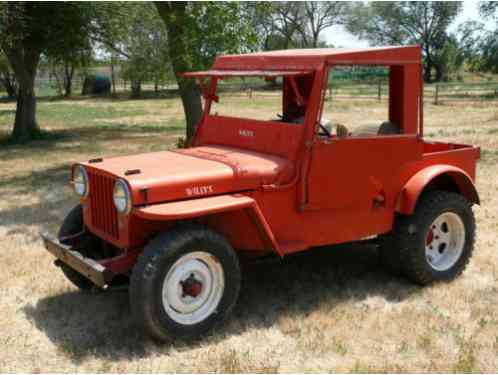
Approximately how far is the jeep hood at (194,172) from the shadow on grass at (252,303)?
89 centimetres

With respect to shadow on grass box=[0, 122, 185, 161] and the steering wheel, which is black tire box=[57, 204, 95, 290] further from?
shadow on grass box=[0, 122, 185, 161]

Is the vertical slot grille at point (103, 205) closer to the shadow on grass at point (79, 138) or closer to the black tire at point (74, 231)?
the black tire at point (74, 231)

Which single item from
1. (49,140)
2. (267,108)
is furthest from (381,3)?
(267,108)

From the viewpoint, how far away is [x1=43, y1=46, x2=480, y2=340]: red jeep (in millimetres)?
3887

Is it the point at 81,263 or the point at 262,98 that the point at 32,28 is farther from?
the point at 81,263

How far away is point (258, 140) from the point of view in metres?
4.73

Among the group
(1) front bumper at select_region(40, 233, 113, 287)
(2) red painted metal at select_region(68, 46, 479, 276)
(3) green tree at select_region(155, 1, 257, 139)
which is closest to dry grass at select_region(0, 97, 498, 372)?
(2) red painted metal at select_region(68, 46, 479, 276)

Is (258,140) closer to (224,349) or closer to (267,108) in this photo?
(267,108)

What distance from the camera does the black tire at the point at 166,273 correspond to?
374cm

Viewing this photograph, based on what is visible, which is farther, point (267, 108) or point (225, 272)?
point (267, 108)

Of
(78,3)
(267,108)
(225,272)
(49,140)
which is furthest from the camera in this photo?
(49,140)

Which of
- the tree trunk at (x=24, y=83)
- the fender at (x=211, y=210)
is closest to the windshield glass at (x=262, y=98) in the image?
the fender at (x=211, y=210)

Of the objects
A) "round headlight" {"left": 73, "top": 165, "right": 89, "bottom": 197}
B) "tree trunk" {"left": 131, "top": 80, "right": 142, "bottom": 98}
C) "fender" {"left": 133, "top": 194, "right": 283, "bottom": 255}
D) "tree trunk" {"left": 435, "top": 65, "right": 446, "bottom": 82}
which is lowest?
"fender" {"left": 133, "top": 194, "right": 283, "bottom": 255}

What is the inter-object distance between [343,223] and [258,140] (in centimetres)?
88
